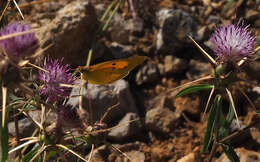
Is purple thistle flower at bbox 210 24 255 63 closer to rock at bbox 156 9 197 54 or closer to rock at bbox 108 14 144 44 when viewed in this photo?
rock at bbox 156 9 197 54

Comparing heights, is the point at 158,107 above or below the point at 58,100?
below

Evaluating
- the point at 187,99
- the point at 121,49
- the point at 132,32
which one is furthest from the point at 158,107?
the point at 132,32

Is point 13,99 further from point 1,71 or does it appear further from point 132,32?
point 132,32

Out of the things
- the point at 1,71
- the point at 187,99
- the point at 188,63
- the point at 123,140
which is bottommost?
the point at 123,140

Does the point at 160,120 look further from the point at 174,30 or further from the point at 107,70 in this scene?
the point at 107,70

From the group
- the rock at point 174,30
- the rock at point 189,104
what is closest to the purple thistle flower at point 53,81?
the rock at point 189,104

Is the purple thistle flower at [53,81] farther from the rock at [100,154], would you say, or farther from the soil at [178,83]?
the soil at [178,83]

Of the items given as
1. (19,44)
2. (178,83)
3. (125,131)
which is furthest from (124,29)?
(19,44)
